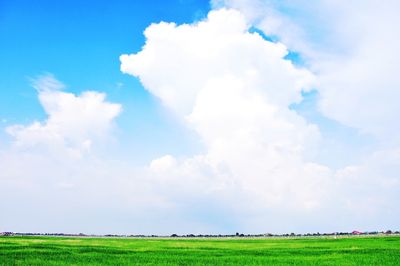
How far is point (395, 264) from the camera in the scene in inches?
789

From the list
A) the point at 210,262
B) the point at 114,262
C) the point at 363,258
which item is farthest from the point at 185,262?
the point at 363,258

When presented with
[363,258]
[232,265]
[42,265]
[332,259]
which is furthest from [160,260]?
[363,258]

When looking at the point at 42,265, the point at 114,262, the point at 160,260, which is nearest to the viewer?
the point at 42,265

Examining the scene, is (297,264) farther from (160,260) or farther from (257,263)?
(160,260)

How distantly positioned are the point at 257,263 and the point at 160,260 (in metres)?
4.97

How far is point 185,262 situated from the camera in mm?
21562

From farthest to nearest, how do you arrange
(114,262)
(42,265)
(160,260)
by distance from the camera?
(160,260) < (114,262) < (42,265)

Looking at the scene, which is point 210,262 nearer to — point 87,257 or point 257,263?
point 257,263

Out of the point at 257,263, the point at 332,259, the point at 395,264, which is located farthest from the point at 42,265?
the point at 395,264

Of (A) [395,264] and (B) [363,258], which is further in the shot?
(B) [363,258]

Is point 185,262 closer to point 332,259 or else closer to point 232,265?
point 232,265

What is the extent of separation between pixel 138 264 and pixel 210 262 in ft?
12.0

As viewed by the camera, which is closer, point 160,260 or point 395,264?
point 395,264

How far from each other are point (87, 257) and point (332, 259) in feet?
43.2
